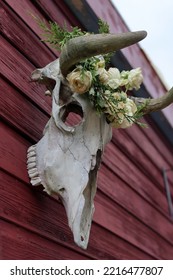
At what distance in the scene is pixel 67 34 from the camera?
4.86ft

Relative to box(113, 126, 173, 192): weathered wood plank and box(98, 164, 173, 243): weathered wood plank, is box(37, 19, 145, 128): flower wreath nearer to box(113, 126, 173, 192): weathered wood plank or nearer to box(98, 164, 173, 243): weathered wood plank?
box(98, 164, 173, 243): weathered wood plank

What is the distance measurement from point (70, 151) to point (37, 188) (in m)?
0.19

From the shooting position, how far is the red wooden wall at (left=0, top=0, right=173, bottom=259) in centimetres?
143

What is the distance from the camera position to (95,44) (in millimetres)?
1258

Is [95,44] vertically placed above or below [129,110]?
above

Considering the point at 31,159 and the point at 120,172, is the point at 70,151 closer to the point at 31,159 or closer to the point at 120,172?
the point at 31,159

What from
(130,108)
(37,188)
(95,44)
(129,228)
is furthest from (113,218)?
(95,44)

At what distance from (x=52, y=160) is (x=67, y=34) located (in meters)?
0.41

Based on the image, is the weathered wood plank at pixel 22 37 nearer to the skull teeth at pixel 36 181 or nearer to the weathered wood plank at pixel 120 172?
the weathered wood plank at pixel 120 172

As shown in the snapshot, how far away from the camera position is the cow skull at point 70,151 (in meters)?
1.36

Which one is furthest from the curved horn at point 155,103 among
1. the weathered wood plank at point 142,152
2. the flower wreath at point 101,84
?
the weathered wood plank at point 142,152

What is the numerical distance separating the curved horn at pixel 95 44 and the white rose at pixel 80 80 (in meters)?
0.03

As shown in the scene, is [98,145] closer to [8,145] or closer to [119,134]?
[8,145]

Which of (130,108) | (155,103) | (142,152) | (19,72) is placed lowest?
(142,152)
